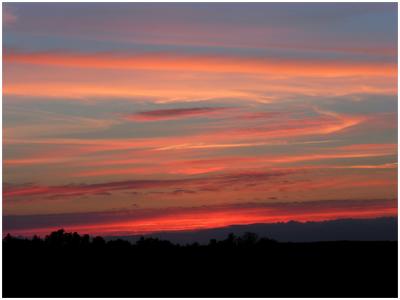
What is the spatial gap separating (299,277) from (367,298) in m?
5.87

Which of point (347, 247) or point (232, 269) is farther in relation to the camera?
point (347, 247)

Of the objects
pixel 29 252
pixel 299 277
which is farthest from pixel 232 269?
pixel 29 252

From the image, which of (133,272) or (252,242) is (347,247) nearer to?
(252,242)

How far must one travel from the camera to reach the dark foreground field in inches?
1549

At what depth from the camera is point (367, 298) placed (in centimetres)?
3597

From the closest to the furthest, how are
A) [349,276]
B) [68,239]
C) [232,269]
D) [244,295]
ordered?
1. [244,295]
2. [349,276]
3. [232,269]
4. [68,239]

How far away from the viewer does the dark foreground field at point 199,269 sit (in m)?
39.3

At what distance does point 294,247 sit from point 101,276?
12.8 meters

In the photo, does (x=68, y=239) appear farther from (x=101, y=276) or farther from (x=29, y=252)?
(x=101, y=276)

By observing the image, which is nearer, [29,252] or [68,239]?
[29,252]

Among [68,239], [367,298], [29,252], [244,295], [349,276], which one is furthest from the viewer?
[68,239]

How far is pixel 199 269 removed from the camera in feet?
144

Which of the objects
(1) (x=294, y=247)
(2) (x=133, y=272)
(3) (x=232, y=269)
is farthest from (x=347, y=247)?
(2) (x=133, y=272)

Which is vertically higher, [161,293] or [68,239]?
[68,239]
